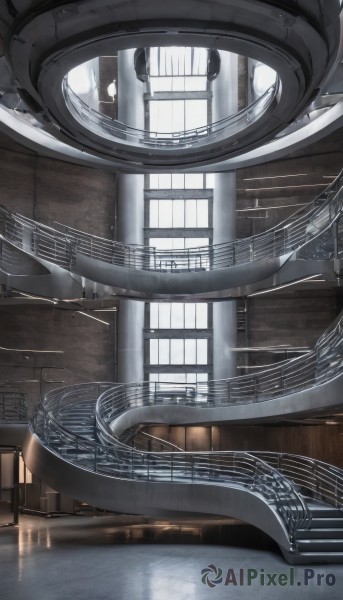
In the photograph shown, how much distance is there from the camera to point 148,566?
16516 millimetres

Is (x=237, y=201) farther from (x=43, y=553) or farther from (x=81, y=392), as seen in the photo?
(x=43, y=553)

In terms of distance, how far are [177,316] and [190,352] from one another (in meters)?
1.50

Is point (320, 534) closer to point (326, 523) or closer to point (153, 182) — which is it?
point (326, 523)

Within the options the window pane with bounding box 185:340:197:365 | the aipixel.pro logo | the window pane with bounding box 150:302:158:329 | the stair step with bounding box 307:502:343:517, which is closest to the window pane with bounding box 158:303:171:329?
the window pane with bounding box 150:302:158:329

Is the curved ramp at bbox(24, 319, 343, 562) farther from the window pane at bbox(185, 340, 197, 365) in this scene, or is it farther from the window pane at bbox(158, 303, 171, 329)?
the window pane at bbox(158, 303, 171, 329)

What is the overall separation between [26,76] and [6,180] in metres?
14.6

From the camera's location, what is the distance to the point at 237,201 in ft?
108

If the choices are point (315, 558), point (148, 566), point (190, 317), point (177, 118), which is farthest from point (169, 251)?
point (315, 558)

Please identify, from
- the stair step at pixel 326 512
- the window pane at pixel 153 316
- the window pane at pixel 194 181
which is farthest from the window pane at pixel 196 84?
the stair step at pixel 326 512

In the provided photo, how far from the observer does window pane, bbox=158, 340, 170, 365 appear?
108 ft

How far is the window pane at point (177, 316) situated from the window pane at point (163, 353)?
0.74 m

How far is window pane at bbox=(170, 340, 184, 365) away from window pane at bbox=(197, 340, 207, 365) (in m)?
0.63

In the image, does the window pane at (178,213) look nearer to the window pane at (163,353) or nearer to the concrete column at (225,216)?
the concrete column at (225,216)

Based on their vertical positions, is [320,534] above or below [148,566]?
above
